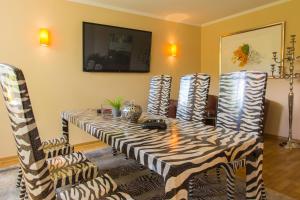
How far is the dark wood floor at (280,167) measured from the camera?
221cm

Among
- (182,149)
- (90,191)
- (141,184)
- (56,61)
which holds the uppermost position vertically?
(56,61)

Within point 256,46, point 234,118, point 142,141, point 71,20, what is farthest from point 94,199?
point 256,46

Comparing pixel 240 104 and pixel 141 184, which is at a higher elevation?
pixel 240 104

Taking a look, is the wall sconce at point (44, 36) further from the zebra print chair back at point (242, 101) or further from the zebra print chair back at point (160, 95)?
the zebra print chair back at point (242, 101)

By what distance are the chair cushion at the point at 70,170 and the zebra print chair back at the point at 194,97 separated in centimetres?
117

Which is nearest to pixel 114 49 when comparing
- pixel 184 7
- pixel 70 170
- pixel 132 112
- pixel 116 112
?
pixel 184 7

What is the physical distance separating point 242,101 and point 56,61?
108 inches

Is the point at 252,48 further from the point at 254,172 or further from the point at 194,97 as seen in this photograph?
the point at 254,172

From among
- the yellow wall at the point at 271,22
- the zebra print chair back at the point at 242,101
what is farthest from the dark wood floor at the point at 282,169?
the zebra print chair back at the point at 242,101

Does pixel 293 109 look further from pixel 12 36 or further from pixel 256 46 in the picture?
pixel 12 36

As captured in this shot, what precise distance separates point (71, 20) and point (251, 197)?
3.34 m

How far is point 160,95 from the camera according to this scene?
2.86m

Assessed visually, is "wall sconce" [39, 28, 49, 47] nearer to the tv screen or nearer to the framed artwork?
the tv screen

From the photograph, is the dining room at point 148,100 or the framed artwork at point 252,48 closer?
the dining room at point 148,100
